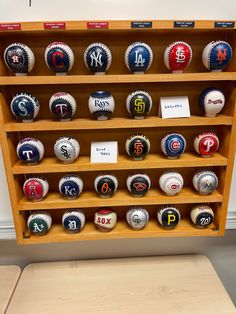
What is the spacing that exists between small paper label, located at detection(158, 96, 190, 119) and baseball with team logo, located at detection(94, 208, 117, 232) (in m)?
0.44

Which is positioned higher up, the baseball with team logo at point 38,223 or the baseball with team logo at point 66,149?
the baseball with team logo at point 66,149

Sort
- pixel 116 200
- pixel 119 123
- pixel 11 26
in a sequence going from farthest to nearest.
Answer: pixel 116 200
pixel 119 123
pixel 11 26

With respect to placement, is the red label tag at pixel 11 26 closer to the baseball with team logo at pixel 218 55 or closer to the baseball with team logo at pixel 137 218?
the baseball with team logo at pixel 218 55

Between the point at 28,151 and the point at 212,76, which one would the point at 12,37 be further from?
the point at 212,76

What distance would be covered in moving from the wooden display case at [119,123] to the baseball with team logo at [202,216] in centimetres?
3

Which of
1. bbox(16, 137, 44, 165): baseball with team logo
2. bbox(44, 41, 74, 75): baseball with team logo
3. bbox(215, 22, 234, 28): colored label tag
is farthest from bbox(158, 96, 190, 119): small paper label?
bbox(16, 137, 44, 165): baseball with team logo

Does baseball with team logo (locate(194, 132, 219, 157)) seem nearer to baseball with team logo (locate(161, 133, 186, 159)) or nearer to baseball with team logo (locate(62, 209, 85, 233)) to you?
baseball with team logo (locate(161, 133, 186, 159))

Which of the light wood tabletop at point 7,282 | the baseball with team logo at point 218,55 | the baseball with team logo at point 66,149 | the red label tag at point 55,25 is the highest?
the red label tag at point 55,25

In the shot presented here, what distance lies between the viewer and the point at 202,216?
3.44 ft

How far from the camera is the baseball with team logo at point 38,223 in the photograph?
3.35 ft

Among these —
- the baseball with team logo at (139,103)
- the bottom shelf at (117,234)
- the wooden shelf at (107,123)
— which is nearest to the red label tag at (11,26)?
the wooden shelf at (107,123)

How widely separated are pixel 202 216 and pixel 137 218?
264 mm

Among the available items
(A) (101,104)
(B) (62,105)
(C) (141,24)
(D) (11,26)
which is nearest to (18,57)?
(D) (11,26)

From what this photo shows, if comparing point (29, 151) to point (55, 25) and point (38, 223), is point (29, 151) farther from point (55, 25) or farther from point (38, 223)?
point (55, 25)
